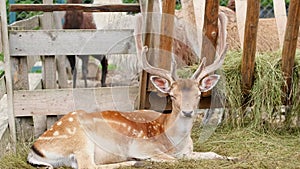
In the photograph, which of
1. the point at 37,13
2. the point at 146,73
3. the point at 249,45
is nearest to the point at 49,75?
the point at 146,73

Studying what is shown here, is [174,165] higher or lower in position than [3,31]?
lower

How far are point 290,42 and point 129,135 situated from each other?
1.63 meters

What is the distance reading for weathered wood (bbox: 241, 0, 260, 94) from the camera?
15.9 feet

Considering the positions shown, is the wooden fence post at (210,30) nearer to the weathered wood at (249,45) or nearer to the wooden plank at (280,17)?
the weathered wood at (249,45)

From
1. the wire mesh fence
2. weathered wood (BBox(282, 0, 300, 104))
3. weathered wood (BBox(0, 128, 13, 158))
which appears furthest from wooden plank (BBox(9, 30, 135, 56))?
the wire mesh fence

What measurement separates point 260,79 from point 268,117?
406mm

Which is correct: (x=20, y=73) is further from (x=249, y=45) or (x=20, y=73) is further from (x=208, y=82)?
(x=249, y=45)

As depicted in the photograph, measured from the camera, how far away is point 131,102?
545 centimetres

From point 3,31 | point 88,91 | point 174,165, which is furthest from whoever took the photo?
point 88,91

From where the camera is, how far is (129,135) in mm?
4660

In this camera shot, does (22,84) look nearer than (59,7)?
No

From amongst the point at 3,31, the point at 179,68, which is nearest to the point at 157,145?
the point at 179,68

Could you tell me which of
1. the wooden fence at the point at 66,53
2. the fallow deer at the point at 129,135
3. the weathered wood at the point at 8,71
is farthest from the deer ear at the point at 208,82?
the weathered wood at the point at 8,71

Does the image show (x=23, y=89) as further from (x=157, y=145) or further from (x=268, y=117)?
(x=268, y=117)
